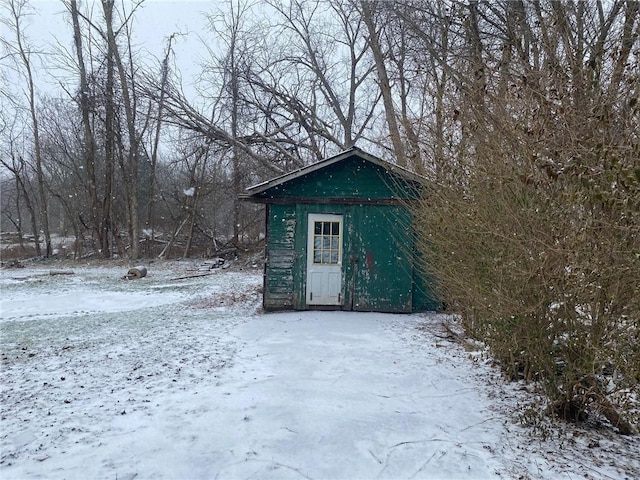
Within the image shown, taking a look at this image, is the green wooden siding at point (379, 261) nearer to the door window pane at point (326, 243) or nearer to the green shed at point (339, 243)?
the green shed at point (339, 243)

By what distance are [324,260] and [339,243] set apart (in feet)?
1.58

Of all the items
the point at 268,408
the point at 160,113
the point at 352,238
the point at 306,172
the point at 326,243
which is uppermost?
the point at 160,113

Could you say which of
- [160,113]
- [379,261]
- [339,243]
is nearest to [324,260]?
[339,243]

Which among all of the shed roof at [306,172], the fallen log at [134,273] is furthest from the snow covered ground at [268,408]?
the fallen log at [134,273]

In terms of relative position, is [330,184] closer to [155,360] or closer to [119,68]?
[155,360]

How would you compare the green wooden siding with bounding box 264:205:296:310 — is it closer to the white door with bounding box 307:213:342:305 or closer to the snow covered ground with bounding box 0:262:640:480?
the white door with bounding box 307:213:342:305

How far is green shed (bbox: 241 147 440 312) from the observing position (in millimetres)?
8977

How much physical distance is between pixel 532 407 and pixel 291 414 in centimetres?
213

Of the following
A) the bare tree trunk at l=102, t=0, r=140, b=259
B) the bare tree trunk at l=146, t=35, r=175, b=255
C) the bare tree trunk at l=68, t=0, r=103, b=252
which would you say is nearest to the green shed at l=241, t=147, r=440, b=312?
the bare tree trunk at l=146, t=35, r=175, b=255

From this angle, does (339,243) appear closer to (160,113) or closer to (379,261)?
(379,261)

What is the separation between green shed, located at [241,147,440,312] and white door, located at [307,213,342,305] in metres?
0.02

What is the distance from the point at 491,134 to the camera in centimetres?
384

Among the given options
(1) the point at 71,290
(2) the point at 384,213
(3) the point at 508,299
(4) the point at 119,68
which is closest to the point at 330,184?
(2) the point at 384,213

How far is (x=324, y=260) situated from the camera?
9.05 m
